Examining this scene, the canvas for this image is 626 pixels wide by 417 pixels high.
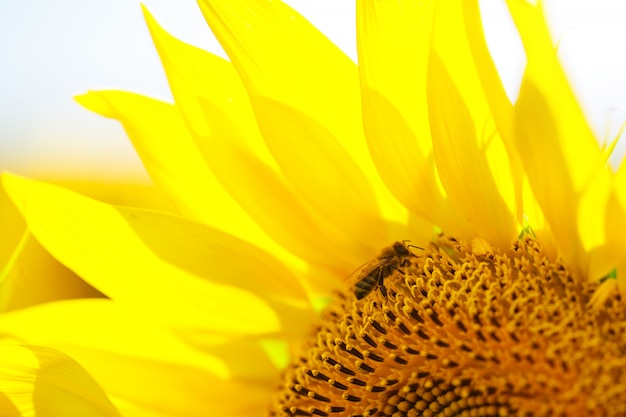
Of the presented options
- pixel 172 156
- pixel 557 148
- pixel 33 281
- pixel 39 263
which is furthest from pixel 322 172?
pixel 39 263

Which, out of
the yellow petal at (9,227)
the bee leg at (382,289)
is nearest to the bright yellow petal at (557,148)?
the bee leg at (382,289)

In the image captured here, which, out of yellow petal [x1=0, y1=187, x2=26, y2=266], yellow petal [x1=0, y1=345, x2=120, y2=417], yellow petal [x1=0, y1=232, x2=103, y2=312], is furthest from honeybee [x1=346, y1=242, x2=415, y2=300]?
yellow petal [x1=0, y1=187, x2=26, y2=266]

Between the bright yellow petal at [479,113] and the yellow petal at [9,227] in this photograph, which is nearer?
the bright yellow petal at [479,113]

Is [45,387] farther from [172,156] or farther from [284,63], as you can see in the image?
[284,63]

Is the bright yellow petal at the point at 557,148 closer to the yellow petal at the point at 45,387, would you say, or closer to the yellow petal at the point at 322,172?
the yellow petal at the point at 322,172


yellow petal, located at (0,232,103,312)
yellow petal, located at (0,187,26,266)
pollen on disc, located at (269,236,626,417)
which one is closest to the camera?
pollen on disc, located at (269,236,626,417)

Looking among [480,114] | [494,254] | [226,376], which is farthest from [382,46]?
[226,376]

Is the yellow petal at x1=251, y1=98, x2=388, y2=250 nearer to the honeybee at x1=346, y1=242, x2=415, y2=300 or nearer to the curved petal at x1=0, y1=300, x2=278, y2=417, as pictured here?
the honeybee at x1=346, y1=242, x2=415, y2=300
